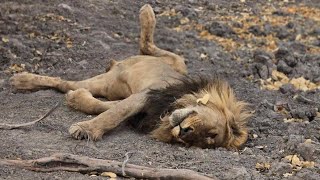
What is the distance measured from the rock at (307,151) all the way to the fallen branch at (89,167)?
0.84 m

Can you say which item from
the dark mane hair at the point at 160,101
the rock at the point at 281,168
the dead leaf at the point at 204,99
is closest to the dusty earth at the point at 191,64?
the rock at the point at 281,168

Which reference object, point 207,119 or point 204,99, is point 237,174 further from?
point 204,99

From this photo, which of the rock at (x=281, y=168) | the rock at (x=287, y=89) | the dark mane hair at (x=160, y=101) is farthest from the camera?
the rock at (x=287, y=89)

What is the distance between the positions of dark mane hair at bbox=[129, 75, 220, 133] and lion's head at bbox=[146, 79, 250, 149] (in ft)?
0.06

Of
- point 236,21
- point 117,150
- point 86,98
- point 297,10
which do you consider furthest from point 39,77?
point 297,10

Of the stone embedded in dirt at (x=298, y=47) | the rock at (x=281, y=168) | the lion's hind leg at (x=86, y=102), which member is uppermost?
the rock at (x=281, y=168)

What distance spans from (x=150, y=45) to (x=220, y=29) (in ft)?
6.83

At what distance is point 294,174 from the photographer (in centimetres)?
385

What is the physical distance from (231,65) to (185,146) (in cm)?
275

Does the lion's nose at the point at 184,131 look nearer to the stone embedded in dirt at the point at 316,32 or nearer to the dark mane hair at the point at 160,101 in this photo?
the dark mane hair at the point at 160,101

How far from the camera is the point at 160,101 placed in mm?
4957

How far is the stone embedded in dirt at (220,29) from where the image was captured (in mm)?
8094

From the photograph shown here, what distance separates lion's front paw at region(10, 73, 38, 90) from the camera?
5.77 metres

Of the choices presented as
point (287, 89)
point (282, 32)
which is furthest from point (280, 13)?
point (287, 89)
